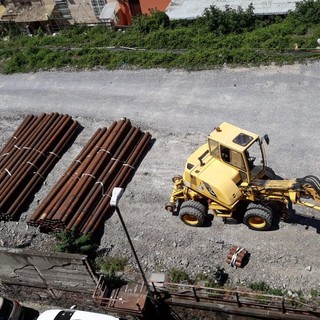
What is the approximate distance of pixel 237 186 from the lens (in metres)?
15.0

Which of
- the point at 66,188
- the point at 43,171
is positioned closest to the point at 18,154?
the point at 43,171

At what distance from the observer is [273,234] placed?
607 inches

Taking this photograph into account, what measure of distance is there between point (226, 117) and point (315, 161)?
4.26 m

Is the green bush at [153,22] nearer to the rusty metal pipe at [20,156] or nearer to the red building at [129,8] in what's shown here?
the red building at [129,8]

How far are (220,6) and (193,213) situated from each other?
→ 581 inches

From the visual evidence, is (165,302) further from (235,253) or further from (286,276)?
(286,276)

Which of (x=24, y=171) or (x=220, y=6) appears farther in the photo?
(x=220, y=6)

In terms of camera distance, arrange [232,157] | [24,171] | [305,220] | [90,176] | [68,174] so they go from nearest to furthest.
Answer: [232,157], [305,220], [90,176], [68,174], [24,171]

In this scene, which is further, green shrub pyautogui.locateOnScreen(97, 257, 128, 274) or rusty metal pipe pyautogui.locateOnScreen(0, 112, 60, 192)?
rusty metal pipe pyautogui.locateOnScreen(0, 112, 60, 192)

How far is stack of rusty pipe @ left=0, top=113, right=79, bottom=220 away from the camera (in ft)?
61.1

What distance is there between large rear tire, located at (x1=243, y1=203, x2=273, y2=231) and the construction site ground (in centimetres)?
30

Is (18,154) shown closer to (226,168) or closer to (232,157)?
(226,168)

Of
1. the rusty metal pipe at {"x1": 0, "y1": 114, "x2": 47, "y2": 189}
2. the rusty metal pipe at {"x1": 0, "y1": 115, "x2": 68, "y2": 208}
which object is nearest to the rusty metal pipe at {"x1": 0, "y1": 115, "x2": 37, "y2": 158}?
the rusty metal pipe at {"x1": 0, "y1": 114, "x2": 47, "y2": 189}

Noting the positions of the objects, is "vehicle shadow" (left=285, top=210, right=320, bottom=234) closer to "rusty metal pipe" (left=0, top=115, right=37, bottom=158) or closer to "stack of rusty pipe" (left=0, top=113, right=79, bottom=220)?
"stack of rusty pipe" (left=0, top=113, right=79, bottom=220)
